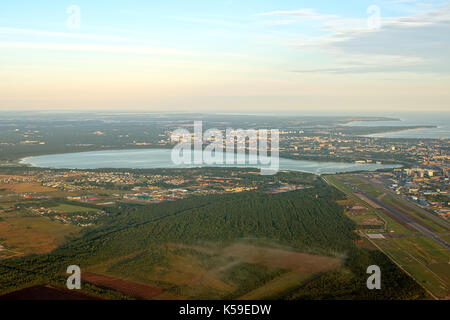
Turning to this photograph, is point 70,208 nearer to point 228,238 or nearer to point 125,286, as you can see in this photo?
point 228,238

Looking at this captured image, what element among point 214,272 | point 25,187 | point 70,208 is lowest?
point 214,272

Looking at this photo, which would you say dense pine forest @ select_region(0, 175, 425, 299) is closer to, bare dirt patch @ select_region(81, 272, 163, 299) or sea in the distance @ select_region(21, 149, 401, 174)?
bare dirt patch @ select_region(81, 272, 163, 299)

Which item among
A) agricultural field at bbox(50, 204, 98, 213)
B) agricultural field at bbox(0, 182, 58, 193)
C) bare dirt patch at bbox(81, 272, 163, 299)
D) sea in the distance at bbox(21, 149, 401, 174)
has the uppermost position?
sea in the distance at bbox(21, 149, 401, 174)

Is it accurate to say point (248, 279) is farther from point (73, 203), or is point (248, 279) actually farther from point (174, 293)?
point (73, 203)

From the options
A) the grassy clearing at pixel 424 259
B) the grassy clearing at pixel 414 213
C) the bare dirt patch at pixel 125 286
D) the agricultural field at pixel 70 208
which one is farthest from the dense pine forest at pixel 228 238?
the grassy clearing at pixel 414 213

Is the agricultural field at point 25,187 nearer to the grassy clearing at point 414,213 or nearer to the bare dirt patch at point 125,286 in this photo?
the bare dirt patch at point 125,286

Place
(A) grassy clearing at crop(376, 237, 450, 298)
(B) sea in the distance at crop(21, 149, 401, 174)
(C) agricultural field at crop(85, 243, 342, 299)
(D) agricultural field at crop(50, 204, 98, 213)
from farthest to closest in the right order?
1. (B) sea in the distance at crop(21, 149, 401, 174)
2. (D) agricultural field at crop(50, 204, 98, 213)
3. (A) grassy clearing at crop(376, 237, 450, 298)
4. (C) agricultural field at crop(85, 243, 342, 299)

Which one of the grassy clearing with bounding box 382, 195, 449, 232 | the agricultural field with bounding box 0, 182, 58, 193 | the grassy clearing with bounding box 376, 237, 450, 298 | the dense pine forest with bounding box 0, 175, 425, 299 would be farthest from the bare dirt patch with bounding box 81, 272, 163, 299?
the agricultural field with bounding box 0, 182, 58, 193

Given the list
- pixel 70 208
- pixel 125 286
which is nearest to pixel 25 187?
pixel 70 208

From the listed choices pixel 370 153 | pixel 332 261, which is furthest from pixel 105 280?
pixel 370 153
